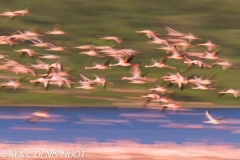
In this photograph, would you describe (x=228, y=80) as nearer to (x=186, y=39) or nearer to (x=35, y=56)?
(x=186, y=39)

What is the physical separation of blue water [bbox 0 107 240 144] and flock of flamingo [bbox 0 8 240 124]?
0.32m

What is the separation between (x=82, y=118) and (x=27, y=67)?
1.43 metres

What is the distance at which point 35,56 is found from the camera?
9.65 metres

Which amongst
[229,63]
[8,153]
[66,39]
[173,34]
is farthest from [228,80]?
[8,153]

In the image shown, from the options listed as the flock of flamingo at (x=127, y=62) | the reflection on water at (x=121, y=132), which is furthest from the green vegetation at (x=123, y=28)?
the reflection on water at (x=121, y=132)

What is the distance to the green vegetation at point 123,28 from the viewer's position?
9203 millimetres

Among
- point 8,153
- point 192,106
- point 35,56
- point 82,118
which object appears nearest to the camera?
point 8,153

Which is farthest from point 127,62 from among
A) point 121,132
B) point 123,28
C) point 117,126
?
point 121,132

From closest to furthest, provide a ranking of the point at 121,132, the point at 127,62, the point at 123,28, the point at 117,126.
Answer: the point at 121,132
the point at 117,126
the point at 127,62
the point at 123,28

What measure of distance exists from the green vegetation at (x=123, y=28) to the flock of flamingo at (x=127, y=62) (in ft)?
0.26

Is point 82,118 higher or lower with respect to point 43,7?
lower

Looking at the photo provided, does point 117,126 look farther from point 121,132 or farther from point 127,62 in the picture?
point 127,62

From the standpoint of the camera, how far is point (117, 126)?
7.75 m

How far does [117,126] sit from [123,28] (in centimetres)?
263
